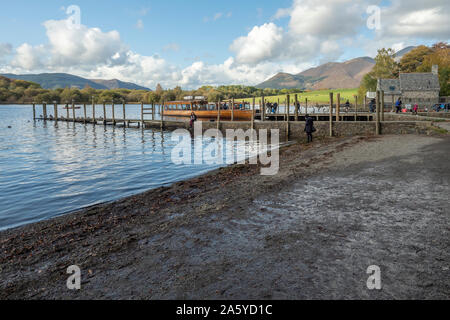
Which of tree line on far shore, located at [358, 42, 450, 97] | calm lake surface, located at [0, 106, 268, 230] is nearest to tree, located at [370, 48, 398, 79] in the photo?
tree line on far shore, located at [358, 42, 450, 97]

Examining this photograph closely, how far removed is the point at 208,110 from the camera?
4053cm

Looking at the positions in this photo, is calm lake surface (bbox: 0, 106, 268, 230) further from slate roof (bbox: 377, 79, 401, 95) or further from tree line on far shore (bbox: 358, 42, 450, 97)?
tree line on far shore (bbox: 358, 42, 450, 97)

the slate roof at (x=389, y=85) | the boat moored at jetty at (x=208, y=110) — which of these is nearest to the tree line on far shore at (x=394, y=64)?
the slate roof at (x=389, y=85)

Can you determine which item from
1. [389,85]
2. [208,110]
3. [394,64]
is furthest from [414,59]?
[208,110]

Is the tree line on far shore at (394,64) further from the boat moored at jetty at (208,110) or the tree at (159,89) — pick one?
the tree at (159,89)

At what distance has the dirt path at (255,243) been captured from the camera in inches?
150

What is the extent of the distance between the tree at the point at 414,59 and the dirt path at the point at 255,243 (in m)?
82.1

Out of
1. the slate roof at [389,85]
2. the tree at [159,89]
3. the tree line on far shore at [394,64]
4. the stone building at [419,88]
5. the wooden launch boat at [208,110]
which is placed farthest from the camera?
the tree at [159,89]

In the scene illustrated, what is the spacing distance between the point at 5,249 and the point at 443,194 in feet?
32.7

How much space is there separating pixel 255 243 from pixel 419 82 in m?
53.8

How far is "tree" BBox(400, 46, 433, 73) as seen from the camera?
76750mm

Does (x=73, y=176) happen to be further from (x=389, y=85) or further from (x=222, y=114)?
(x=389, y=85)

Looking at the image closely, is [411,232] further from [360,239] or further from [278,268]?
[278,268]
